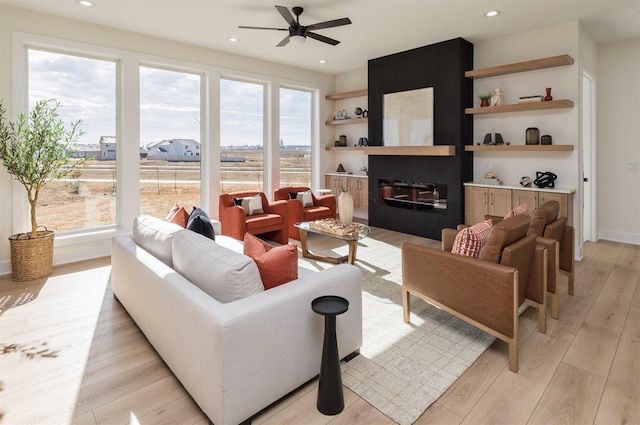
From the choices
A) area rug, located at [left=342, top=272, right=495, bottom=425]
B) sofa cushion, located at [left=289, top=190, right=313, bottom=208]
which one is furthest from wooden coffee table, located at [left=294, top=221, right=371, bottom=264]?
sofa cushion, located at [left=289, top=190, right=313, bottom=208]

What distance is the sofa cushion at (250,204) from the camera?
5289 mm

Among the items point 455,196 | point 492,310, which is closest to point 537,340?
point 492,310

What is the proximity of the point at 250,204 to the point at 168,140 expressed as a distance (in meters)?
1.61

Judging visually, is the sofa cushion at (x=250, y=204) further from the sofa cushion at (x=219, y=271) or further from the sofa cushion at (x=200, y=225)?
the sofa cushion at (x=219, y=271)

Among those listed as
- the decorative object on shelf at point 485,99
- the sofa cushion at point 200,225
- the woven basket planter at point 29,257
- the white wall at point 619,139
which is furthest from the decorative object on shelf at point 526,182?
the woven basket planter at point 29,257

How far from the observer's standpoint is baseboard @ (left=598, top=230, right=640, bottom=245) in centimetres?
518

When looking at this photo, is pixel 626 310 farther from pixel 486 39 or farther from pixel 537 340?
pixel 486 39

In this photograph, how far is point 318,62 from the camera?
650 cm

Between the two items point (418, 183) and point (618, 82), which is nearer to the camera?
point (618, 82)

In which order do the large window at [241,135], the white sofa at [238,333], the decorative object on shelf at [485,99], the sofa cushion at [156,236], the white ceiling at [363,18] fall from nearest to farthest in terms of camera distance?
the white sofa at [238,333]
the sofa cushion at [156,236]
the white ceiling at [363,18]
the decorative object on shelf at [485,99]
the large window at [241,135]

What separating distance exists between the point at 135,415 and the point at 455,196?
481cm

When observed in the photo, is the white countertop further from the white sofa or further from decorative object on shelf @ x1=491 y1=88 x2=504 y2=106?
the white sofa

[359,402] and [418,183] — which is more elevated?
[418,183]

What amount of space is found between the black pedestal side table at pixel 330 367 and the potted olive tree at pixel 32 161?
3634mm
